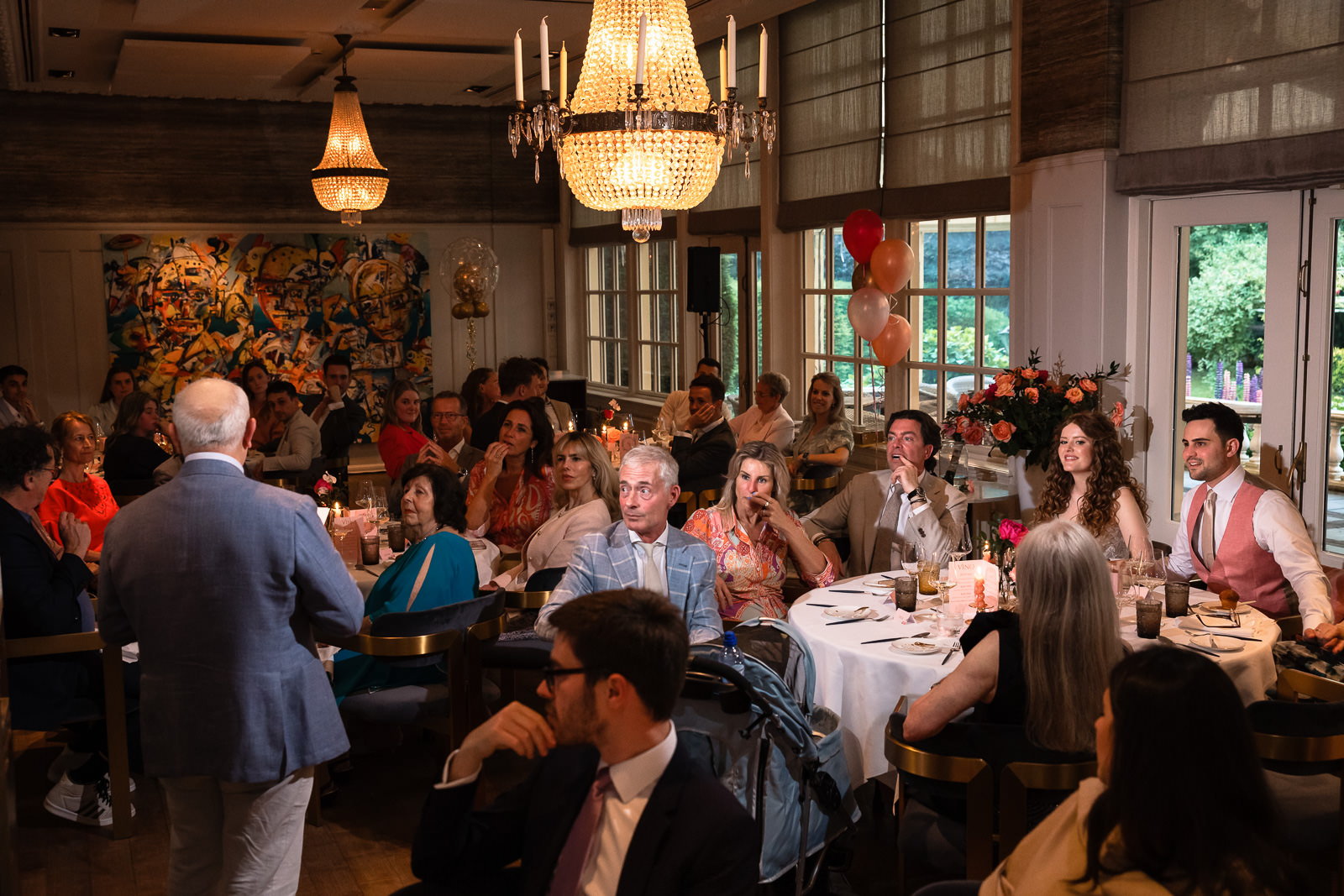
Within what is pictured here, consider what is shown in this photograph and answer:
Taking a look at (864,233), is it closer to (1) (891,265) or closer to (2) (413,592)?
(1) (891,265)

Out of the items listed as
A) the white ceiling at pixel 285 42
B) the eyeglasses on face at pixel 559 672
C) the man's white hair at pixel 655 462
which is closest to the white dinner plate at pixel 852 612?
the man's white hair at pixel 655 462

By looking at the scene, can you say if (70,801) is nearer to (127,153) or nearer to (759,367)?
(759,367)

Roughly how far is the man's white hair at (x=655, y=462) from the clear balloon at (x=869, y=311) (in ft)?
11.2

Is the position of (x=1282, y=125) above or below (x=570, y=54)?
below

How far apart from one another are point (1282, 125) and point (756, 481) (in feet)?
9.42

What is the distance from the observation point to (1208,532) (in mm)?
4418

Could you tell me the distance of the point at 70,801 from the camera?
13.7 feet

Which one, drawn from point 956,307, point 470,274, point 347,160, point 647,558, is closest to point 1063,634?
point 647,558

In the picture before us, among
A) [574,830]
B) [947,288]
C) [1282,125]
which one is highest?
[1282,125]

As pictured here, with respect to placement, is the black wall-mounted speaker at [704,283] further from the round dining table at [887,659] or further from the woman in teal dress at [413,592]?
the round dining table at [887,659]

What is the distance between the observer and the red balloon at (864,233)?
283 inches

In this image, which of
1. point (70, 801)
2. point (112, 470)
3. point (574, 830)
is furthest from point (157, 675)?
point (112, 470)

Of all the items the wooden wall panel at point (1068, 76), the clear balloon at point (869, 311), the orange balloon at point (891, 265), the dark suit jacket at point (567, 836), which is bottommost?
the dark suit jacket at point (567, 836)

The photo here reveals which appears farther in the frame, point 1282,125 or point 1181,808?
point 1282,125
